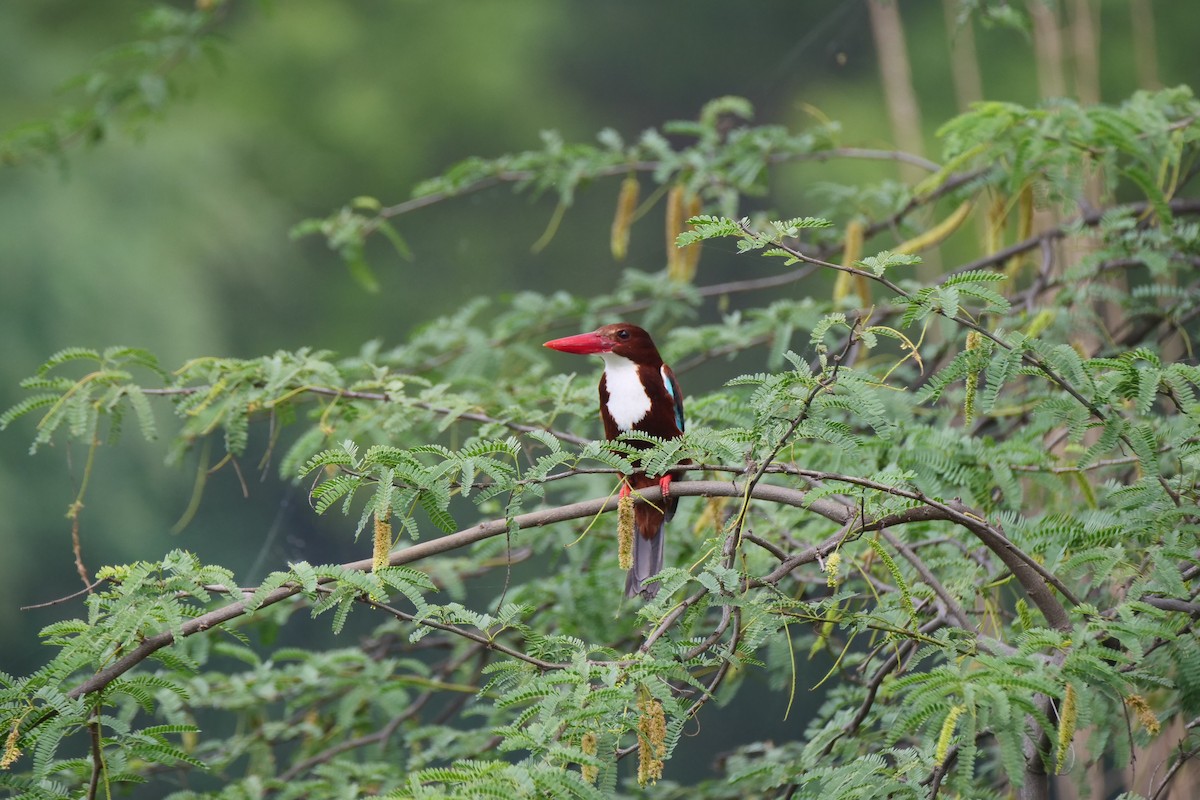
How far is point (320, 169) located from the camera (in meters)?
4.90

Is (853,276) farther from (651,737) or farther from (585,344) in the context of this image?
(651,737)

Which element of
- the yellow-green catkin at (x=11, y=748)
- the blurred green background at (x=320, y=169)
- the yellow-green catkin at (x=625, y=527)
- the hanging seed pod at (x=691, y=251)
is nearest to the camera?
the yellow-green catkin at (x=11, y=748)

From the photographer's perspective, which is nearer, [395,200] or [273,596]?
[273,596]

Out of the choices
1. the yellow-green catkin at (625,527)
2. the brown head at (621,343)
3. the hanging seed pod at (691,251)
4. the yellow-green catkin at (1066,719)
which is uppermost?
the hanging seed pod at (691,251)

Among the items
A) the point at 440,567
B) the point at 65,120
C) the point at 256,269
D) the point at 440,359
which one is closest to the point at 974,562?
the point at 440,567

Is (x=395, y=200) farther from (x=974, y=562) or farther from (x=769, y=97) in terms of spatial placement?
(x=974, y=562)

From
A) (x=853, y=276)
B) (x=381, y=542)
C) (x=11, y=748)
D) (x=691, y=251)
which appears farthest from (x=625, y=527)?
(x=691, y=251)

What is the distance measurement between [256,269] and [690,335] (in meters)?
2.95

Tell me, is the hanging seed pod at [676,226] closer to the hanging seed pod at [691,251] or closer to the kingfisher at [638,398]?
the hanging seed pod at [691,251]

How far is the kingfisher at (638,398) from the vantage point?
1.79 metres

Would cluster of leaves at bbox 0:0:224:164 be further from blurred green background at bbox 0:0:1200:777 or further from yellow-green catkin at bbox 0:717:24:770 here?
yellow-green catkin at bbox 0:717:24:770

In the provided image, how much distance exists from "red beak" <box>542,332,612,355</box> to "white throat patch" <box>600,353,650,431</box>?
39 mm

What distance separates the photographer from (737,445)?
1.20m

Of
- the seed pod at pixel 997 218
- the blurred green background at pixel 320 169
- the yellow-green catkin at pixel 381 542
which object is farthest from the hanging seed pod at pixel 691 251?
the blurred green background at pixel 320 169
